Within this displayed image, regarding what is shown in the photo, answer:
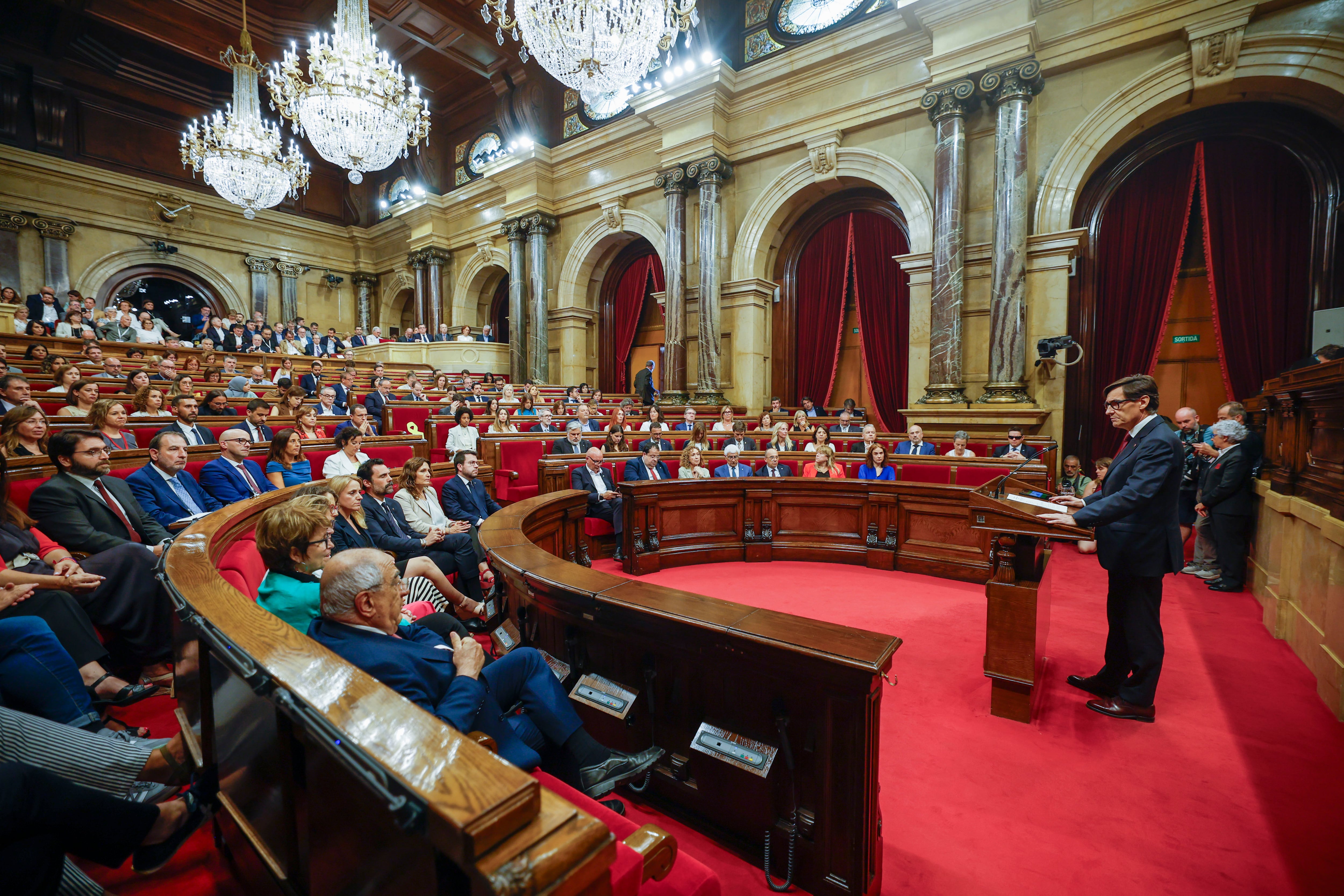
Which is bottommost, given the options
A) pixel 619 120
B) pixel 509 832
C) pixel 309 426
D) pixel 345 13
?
pixel 509 832

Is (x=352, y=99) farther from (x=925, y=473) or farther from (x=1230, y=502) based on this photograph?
(x=1230, y=502)

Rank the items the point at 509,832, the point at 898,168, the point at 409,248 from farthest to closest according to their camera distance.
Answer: the point at 409,248 → the point at 898,168 → the point at 509,832

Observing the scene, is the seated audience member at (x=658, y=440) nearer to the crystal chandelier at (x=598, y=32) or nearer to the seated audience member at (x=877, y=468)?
the seated audience member at (x=877, y=468)

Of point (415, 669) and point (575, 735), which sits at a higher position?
point (415, 669)

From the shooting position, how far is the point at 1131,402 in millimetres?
2445

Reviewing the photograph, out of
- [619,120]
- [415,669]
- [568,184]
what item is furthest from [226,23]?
[415,669]

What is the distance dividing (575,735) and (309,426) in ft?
14.6

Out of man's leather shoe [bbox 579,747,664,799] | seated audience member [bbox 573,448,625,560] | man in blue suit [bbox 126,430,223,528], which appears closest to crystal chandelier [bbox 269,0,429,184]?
seated audience member [bbox 573,448,625,560]

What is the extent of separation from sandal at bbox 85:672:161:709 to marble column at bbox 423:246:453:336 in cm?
1294

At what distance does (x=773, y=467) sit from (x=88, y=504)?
4561mm

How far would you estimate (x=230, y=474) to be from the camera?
3.50 m

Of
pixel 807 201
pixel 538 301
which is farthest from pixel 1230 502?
pixel 538 301

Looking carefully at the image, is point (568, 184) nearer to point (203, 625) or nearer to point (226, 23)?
point (226, 23)

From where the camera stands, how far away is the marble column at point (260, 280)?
15.1m
